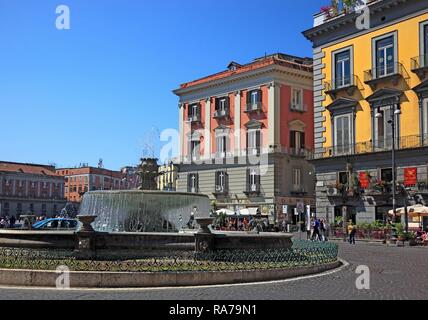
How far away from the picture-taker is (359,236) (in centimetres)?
3472

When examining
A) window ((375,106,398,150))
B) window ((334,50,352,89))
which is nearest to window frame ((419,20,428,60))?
window ((375,106,398,150))

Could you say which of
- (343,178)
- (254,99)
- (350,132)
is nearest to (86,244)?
(343,178)

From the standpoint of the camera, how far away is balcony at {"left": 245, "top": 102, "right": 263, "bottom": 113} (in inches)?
2067

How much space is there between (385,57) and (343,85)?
139 inches

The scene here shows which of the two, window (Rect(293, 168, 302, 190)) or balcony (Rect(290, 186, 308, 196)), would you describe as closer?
balcony (Rect(290, 186, 308, 196))

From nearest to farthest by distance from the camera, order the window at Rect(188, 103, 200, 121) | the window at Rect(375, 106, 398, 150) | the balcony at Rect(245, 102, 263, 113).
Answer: the window at Rect(375, 106, 398, 150) → the balcony at Rect(245, 102, 263, 113) → the window at Rect(188, 103, 200, 121)

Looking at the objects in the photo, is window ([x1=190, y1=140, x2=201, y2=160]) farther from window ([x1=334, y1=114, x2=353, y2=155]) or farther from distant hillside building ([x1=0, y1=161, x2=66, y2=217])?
distant hillside building ([x1=0, y1=161, x2=66, y2=217])

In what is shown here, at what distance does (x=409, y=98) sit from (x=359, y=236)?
9.01 m

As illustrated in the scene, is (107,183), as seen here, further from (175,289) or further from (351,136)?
(175,289)

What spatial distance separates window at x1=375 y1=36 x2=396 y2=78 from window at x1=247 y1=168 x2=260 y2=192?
59.7 feet

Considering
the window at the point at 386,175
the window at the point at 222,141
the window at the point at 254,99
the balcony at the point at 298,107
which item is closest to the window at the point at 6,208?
the window at the point at 222,141

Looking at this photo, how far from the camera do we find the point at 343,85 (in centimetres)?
3888

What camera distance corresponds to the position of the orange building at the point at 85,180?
131 metres

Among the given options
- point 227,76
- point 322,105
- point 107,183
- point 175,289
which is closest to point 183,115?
point 227,76
